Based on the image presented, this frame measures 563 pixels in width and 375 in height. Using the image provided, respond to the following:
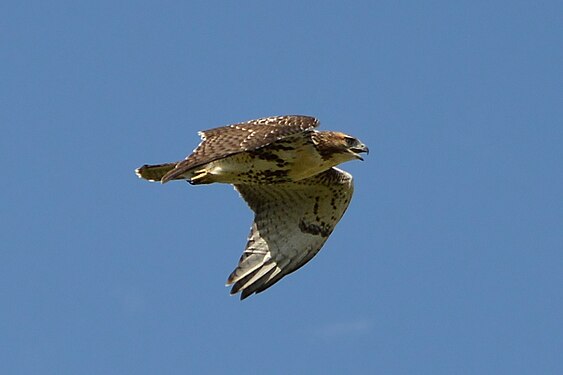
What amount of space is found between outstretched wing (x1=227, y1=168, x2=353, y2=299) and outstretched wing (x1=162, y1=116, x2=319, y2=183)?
206cm

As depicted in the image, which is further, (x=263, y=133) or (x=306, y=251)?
(x=306, y=251)

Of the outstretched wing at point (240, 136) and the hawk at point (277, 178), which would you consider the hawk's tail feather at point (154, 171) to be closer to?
the hawk at point (277, 178)

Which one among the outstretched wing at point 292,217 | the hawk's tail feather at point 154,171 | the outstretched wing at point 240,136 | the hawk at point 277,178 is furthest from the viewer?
the outstretched wing at point 292,217

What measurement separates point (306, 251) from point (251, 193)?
3.53 feet

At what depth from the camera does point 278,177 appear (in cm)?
1816

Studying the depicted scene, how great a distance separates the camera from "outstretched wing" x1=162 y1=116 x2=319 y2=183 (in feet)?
53.2

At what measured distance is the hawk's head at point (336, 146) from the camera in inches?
712

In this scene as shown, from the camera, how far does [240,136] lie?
16875mm

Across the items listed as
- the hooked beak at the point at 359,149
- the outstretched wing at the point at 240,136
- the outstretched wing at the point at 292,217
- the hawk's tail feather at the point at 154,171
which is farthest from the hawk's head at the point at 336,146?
the hawk's tail feather at the point at 154,171

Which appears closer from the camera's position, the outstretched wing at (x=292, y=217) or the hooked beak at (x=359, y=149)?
the hooked beak at (x=359, y=149)

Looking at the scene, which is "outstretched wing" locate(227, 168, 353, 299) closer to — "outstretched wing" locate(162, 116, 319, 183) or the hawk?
the hawk

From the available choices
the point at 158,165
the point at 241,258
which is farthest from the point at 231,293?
the point at 158,165

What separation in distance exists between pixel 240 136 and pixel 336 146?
1.69m

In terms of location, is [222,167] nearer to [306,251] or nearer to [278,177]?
[278,177]
